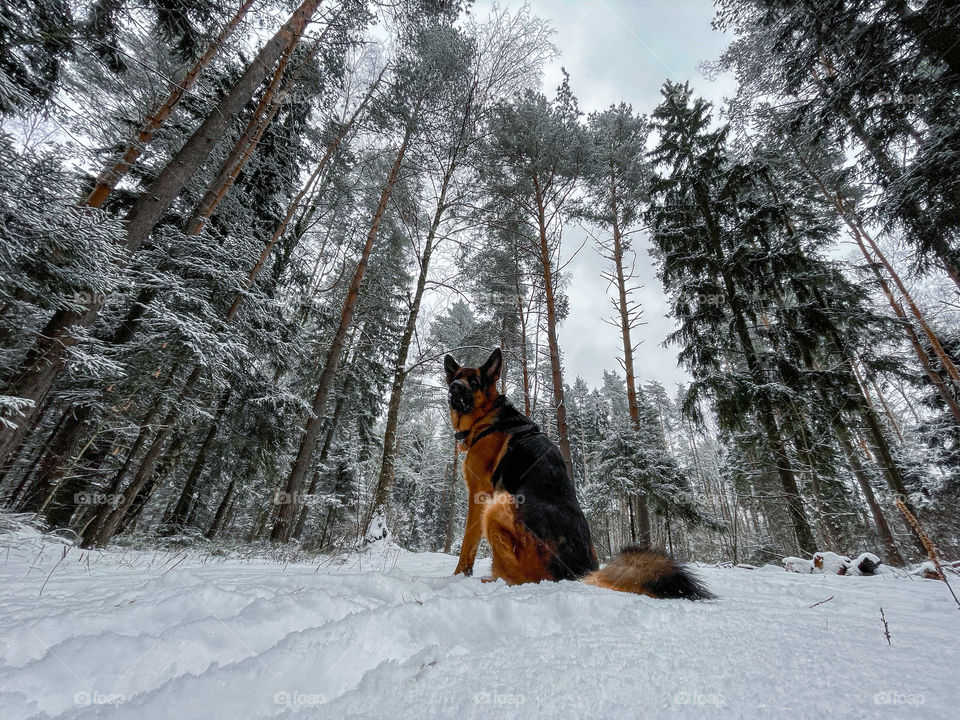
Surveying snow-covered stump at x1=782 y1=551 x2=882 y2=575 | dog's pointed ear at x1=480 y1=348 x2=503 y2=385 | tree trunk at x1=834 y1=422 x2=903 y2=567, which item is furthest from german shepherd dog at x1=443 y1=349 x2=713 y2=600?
tree trunk at x1=834 y1=422 x2=903 y2=567

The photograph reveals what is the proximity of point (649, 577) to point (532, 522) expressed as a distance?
79 centimetres

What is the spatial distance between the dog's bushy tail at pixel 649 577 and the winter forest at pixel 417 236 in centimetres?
550

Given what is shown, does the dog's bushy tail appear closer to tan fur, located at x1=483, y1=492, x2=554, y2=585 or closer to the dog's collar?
tan fur, located at x1=483, y1=492, x2=554, y2=585

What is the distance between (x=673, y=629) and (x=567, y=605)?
404mm

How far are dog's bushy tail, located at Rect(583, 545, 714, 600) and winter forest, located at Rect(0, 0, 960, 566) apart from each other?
550 centimetres

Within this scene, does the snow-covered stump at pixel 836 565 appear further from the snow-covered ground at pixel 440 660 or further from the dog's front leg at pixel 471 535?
the dog's front leg at pixel 471 535

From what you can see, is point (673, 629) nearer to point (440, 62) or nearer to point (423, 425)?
point (440, 62)

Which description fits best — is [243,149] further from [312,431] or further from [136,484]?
[136,484]

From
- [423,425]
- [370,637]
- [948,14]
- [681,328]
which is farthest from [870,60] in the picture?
[423,425]

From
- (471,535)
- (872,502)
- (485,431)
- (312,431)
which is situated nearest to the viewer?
(471,535)

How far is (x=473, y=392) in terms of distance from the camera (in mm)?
3867

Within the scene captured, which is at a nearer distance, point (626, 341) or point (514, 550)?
point (514, 550)

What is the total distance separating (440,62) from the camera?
9.30 meters

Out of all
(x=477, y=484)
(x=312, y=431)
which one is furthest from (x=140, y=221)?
(x=477, y=484)
